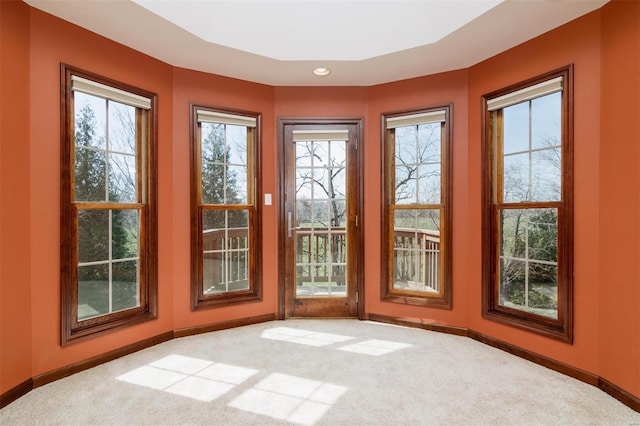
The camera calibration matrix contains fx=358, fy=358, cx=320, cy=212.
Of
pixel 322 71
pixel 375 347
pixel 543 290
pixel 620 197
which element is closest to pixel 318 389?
pixel 375 347

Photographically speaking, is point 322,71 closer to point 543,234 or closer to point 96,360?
point 543,234

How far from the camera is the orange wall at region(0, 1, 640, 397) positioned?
2.12 metres

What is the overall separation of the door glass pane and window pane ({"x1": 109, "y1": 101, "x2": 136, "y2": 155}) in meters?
1.55

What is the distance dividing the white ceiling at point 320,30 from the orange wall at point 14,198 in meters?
0.30

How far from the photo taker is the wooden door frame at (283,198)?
3727 mm

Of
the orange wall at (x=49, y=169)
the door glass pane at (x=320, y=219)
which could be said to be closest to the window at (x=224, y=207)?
the door glass pane at (x=320, y=219)

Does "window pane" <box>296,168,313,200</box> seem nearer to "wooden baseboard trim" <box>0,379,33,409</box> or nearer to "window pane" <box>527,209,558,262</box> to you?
"window pane" <box>527,209,558,262</box>

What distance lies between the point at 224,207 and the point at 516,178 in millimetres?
2605

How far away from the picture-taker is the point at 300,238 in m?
3.81

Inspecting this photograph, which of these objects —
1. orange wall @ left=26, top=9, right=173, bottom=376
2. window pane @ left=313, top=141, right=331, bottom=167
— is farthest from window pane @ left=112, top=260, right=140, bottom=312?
window pane @ left=313, top=141, right=331, bottom=167

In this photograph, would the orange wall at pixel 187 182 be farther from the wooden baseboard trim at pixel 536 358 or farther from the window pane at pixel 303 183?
the window pane at pixel 303 183

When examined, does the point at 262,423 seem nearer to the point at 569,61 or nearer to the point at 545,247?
the point at 545,247

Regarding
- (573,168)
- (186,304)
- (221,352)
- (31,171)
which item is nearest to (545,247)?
(573,168)

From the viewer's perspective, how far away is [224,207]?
348 centimetres
